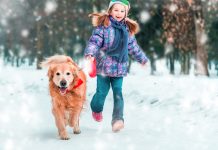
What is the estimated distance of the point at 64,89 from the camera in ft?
22.8

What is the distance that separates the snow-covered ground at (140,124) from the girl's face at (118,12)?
1018 millimetres

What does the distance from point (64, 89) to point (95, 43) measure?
0.92 metres

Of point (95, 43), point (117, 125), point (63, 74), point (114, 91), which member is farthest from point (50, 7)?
point (63, 74)

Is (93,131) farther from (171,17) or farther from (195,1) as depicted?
(171,17)

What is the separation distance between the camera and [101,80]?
7902mm

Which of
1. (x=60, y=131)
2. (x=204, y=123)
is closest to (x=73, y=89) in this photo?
(x=60, y=131)

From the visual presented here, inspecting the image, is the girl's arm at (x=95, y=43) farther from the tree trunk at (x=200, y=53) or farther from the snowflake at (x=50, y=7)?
the snowflake at (x=50, y=7)

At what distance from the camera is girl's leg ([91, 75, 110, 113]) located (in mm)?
7912

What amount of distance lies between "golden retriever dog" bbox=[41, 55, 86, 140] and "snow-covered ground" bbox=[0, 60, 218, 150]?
292 mm

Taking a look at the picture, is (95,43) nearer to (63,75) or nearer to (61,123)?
(63,75)

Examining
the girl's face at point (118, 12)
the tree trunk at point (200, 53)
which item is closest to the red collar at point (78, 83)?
the girl's face at point (118, 12)

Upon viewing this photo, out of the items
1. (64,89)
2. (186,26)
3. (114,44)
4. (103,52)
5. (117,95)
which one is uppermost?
(186,26)

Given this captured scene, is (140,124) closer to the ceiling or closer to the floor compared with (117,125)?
closer to the floor

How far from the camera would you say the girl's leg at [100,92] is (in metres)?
7.91
